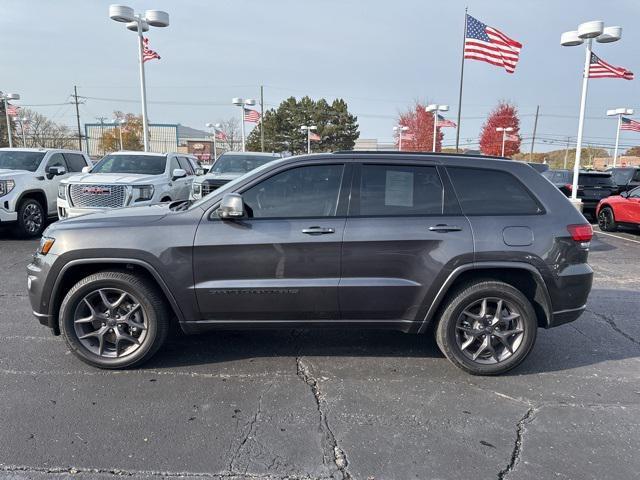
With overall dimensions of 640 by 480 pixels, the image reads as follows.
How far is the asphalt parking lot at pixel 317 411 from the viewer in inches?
104

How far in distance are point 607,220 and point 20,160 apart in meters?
14.9

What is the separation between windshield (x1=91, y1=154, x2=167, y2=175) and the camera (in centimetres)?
987

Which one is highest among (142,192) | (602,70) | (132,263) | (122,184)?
(602,70)

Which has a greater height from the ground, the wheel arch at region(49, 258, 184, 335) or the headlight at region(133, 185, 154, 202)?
the headlight at region(133, 185, 154, 202)

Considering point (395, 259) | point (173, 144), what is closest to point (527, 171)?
point (395, 259)

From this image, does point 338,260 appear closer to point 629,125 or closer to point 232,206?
point 232,206

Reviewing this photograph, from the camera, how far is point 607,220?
40.0ft

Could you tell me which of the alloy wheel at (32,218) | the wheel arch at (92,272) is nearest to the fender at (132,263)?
the wheel arch at (92,272)

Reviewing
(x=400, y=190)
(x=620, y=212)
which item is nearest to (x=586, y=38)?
(x=620, y=212)

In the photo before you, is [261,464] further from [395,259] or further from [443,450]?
[395,259]

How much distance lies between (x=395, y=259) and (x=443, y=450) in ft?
4.64

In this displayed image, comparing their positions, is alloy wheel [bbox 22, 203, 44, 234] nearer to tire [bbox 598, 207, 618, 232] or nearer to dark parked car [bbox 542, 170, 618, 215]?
tire [bbox 598, 207, 618, 232]

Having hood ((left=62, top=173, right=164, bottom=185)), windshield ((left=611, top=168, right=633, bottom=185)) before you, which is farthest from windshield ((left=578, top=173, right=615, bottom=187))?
hood ((left=62, top=173, right=164, bottom=185))

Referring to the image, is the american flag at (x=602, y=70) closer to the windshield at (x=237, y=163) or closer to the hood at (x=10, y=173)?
the windshield at (x=237, y=163)
